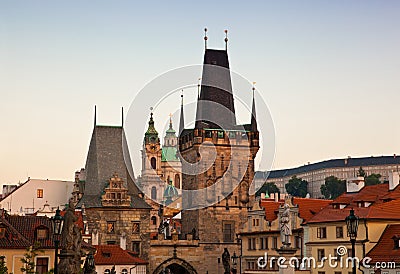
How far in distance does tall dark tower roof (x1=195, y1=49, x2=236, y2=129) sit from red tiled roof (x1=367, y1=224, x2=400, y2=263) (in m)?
31.2

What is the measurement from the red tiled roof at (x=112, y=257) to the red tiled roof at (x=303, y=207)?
35.7 ft

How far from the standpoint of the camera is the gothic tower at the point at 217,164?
230 feet

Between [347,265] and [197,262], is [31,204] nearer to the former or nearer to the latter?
[197,262]

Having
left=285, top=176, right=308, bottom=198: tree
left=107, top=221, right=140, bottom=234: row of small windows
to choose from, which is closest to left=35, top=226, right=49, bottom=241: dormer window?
left=107, top=221, right=140, bottom=234: row of small windows

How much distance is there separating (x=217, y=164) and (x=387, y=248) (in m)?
30.5

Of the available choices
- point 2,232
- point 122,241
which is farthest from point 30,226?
point 122,241

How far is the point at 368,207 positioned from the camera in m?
→ 46.5

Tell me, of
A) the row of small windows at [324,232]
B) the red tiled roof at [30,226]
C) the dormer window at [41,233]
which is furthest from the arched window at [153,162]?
the dormer window at [41,233]

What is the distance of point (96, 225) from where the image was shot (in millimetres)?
64938

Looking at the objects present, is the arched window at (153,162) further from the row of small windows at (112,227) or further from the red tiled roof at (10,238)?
the red tiled roof at (10,238)

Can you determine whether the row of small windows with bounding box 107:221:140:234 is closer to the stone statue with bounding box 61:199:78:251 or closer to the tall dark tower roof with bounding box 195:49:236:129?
the tall dark tower roof with bounding box 195:49:236:129

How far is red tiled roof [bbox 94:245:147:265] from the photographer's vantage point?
177ft

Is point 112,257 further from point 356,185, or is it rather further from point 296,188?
point 296,188

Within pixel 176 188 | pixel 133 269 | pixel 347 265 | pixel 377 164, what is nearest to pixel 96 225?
pixel 133 269
